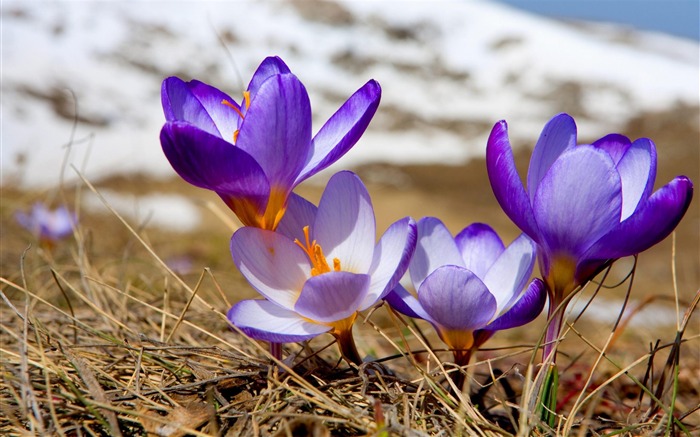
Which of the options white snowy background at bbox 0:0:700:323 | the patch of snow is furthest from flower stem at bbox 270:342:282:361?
white snowy background at bbox 0:0:700:323

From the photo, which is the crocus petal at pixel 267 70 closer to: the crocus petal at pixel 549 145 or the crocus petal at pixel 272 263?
the crocus petal at pixel 272 263

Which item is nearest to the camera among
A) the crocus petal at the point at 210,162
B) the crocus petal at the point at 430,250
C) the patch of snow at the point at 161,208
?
the crocus petal at the point at 210,162

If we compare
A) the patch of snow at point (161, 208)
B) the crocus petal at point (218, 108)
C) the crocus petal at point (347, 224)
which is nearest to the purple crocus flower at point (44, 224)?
the crocus petal at point (218, 108)

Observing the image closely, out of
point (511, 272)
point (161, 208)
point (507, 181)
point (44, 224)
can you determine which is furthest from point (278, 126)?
point (161, 208)

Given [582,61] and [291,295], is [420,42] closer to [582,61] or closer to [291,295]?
[582,61]

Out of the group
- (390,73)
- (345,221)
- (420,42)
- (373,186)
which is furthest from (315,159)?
(420,42)

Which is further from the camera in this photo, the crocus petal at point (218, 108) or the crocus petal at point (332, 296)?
the crocus petal at point (218, 108)

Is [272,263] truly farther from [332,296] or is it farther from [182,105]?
[182,105]
